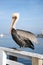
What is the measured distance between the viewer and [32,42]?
154 inches

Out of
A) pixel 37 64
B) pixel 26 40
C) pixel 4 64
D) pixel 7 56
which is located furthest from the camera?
pixel 26 40

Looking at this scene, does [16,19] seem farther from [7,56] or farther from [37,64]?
[37,64]

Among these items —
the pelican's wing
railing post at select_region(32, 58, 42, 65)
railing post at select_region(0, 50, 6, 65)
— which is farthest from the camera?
the pelican's wing

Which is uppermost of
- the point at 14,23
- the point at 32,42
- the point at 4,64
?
the point at 14,23

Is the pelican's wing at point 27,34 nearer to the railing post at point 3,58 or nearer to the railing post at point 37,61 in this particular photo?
the railing post at point 3,58

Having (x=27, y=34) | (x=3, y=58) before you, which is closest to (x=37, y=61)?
(x=3, y=58)

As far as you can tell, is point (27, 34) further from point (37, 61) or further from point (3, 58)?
point (37, 61)

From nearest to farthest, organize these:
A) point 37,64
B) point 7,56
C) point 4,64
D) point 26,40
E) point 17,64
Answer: point 37,64, point 17,64, point 4,64, point 7,56, point 26,40

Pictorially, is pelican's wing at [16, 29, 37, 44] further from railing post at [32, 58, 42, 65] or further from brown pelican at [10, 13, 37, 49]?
railing post at [32, 58, 42, 65]

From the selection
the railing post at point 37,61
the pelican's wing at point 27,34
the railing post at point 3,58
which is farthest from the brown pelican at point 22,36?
the railing post at point 37,61

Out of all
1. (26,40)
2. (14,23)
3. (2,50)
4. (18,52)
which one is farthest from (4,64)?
(14,23)

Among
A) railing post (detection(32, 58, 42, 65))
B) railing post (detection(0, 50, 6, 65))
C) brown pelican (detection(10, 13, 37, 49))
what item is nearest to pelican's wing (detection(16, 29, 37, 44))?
brown pelican (detection(10, 13, 37, 49))

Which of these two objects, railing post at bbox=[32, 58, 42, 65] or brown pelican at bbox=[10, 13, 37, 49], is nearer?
railing post at bbox=[32, 58, 42, 65]

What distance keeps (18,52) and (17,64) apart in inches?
7.0
